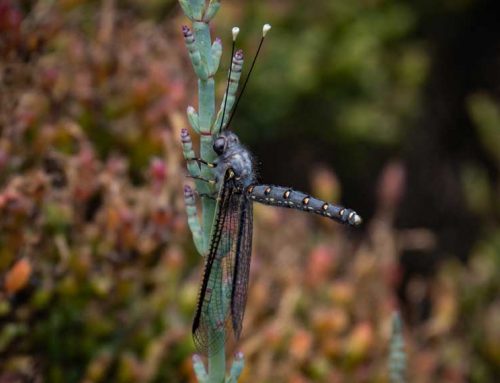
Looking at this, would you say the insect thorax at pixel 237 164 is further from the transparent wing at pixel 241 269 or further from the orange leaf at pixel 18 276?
the orange leaf at pixel 18 276

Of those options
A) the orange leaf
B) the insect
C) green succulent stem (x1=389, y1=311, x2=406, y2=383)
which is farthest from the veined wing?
A: the orange leaf

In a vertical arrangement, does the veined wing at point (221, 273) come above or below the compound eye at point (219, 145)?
below

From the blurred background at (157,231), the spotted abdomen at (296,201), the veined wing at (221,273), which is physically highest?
the blurred background at (157,231)

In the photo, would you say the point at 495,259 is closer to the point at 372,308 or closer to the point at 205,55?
the point at 372,308

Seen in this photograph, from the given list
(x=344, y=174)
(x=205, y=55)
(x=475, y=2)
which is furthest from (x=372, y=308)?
(x=475, y=2)

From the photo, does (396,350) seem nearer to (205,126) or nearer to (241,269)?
(241,269)

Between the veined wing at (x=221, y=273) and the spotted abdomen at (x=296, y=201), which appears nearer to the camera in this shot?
the veined wing at (x=221, y=273)

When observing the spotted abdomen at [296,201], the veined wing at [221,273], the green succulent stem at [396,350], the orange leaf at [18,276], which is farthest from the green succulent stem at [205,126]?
the orange leaf at [18,276]
